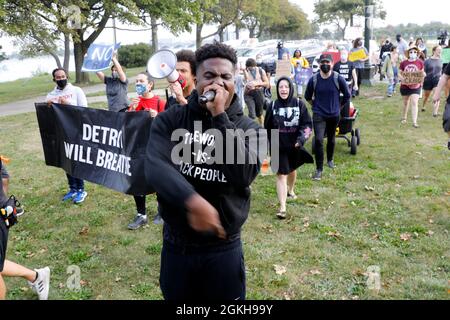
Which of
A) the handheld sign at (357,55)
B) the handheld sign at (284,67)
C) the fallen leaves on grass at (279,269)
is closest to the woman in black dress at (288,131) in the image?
the fallen leaves on grass at (279,269)

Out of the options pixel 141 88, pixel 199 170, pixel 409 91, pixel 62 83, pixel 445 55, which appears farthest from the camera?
pixel 445 55

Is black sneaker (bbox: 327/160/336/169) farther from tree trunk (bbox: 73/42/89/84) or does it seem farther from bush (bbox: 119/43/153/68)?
bush (bbox: 119/43/153/68)

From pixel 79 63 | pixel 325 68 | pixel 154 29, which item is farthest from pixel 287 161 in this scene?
pixel 154 29

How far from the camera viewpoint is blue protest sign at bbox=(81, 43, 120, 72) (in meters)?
5.77

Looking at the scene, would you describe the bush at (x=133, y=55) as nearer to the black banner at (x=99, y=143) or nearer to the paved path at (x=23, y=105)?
the paved path at (x=23, y=105)

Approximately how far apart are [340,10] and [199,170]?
58715 mm

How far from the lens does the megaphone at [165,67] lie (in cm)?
404

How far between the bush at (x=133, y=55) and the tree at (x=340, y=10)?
25410 millimetres

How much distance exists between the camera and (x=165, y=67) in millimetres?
4090

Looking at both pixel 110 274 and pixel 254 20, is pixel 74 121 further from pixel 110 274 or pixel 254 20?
pixel 254 20

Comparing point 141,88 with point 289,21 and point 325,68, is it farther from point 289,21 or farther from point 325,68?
point 289,21

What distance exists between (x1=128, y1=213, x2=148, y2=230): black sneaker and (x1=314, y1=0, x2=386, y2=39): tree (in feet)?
162

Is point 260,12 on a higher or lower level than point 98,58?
higher
